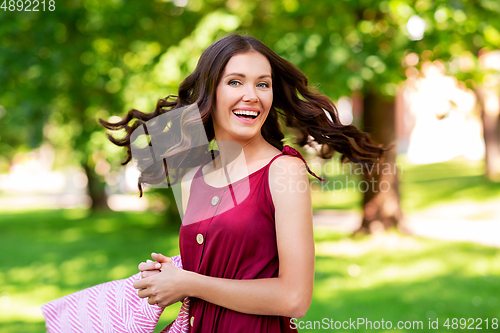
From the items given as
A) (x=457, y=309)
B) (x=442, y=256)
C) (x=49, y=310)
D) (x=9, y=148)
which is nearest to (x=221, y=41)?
(x=49, y=310)

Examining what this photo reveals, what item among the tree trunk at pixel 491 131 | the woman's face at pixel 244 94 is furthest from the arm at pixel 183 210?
the tree trunk at pixel 491 131

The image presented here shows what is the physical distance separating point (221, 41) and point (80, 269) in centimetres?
770

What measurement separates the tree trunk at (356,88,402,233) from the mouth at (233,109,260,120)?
7.83 metres

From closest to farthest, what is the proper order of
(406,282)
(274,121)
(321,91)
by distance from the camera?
(274,121) → (321,91) → (406,282)

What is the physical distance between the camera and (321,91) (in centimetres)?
557

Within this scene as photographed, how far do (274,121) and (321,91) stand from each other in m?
3.38

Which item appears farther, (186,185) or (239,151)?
(186,185)

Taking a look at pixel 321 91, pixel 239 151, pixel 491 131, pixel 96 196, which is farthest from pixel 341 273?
pixel 96 196

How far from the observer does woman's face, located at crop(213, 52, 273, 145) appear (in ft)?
6.16

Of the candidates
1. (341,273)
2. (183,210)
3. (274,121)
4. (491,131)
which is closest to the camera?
(183,210)

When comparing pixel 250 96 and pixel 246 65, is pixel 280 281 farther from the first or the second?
pixel 246 65

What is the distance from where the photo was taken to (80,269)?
8656 millimetres

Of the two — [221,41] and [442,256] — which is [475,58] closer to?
[442,256]

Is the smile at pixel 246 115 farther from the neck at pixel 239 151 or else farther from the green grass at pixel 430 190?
the green grass at pixel 430 190
